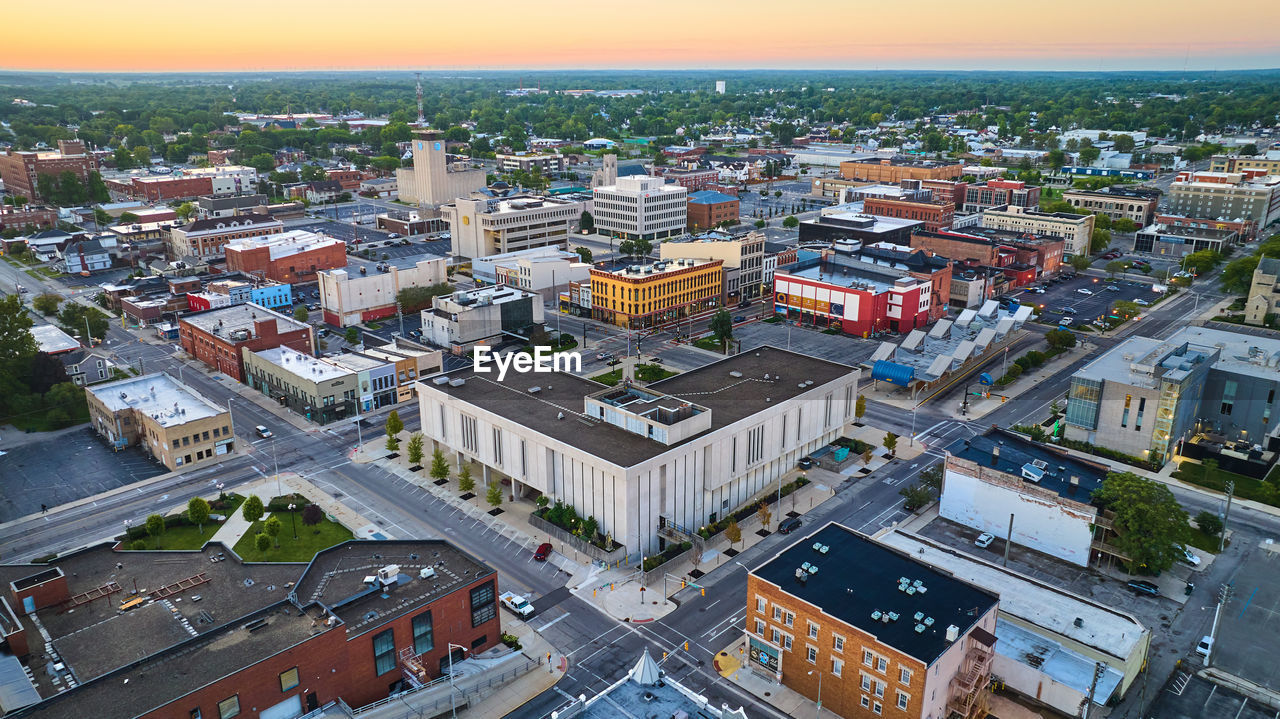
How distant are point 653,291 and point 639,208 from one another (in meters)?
59.8

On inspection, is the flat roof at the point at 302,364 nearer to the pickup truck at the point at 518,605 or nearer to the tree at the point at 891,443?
the pickup truck at the point at 518,605

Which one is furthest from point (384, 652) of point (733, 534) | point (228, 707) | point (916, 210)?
point (916, 210)

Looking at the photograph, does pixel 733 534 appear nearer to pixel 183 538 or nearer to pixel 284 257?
pixel 183 538

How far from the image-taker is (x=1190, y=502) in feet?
242

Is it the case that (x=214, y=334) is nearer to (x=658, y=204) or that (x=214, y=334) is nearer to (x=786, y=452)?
(x=786, y=452)

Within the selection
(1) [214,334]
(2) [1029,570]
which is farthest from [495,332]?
(2) [1029,570]

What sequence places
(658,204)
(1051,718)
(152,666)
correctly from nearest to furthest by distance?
(152,666) < (1051,718) < (658,204)

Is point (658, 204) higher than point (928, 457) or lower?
higher

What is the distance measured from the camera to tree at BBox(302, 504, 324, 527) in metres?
69.1

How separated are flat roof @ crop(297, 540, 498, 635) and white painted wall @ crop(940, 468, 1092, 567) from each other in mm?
40236

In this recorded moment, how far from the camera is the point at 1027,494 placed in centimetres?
6600

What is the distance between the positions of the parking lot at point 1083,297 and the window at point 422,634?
365ft

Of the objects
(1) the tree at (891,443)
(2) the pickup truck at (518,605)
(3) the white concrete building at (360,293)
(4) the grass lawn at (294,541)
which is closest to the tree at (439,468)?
(4) the grass lawn at (294,541)

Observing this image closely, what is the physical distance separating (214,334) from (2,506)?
120 ft
